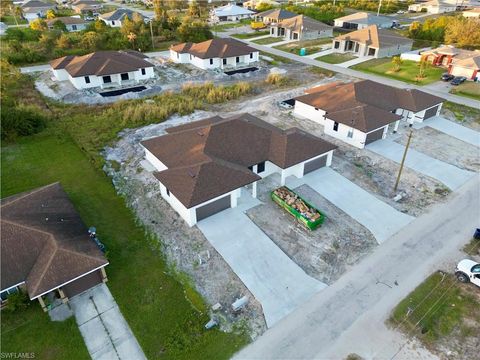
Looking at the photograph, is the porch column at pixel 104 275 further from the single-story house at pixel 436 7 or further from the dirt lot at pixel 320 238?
the single-story house at pixel 436 7

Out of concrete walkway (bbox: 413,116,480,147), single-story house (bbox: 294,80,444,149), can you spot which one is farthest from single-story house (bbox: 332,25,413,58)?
concrete walkway (bbox: 413,116,480,147)

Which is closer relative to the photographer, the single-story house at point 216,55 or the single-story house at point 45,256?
the single-story house at point 45,256

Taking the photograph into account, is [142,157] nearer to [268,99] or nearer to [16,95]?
[268,99]

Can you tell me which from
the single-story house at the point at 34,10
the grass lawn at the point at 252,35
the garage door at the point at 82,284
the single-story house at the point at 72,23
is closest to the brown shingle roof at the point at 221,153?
the garage door at the point at 82,284

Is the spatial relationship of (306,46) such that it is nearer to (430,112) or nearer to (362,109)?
(430,112)

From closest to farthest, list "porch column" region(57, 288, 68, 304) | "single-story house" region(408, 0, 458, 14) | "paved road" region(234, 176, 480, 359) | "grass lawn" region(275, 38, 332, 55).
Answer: "paved road" region(234, 176, 480, 359)
"porch column" region(57, 288, 68, 304)
"grass lawn" region(275, 38, 332, 55)
"single-story house" region(408, 0, 458, 14)

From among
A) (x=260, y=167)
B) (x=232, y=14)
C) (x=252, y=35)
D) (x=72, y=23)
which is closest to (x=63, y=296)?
(x=260, y=167)

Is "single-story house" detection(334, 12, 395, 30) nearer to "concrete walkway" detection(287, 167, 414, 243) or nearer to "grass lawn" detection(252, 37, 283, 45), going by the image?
"grass lawn" detection(252, 37, 283, 45)

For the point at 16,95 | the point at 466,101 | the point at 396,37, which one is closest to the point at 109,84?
the point at 16,95
